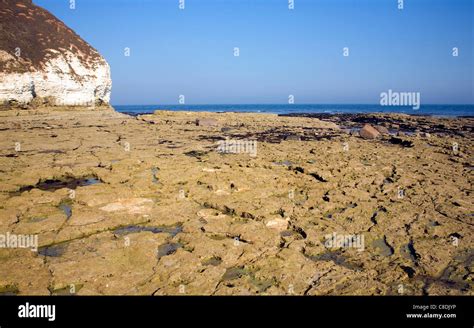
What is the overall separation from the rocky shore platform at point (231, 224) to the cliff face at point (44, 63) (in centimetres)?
1858

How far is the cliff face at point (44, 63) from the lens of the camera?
2586 centimetres

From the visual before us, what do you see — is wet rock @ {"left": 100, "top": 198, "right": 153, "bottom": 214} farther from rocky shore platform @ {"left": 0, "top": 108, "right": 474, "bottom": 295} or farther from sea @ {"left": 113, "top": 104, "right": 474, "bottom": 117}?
sea @ {"left": 113, "top": 104, "right": 474, "bottom": 117}

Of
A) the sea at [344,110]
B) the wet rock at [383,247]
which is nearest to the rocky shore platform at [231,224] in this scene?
the wet rock at [383,247]

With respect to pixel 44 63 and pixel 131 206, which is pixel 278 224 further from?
pixel 44 63

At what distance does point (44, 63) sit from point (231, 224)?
99.1 feet

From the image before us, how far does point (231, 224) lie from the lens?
5812 millimetres

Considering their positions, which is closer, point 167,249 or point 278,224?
point 167,249

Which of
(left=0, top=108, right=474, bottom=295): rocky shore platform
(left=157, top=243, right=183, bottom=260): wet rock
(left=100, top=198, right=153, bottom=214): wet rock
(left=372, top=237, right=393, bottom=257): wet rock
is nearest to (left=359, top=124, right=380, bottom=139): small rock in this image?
(left=0, top=108, right=474, bottom=295): rocky shore platform

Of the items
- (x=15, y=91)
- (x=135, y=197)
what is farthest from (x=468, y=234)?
(x=15, y=91)

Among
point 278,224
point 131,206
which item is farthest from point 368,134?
point 131,206

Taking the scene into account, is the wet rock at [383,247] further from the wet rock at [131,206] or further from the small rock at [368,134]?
the small rock at [368,134]
